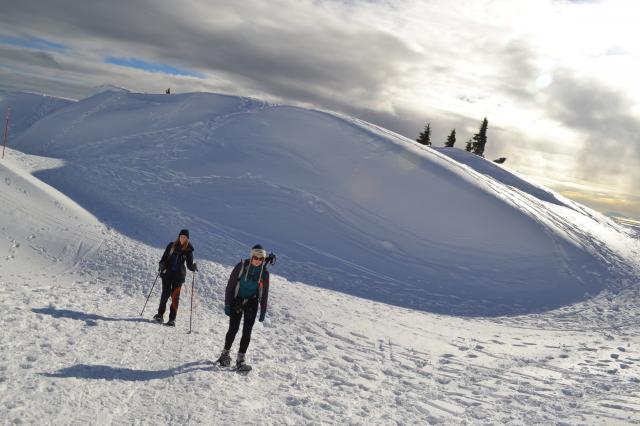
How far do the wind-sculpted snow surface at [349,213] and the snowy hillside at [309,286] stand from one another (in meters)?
0.11

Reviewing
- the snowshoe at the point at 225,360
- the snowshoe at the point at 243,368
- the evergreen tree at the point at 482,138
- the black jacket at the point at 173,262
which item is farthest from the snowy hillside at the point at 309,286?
the evergreen tree at the point at 482,138

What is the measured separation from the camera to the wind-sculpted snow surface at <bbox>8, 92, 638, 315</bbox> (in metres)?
16.1

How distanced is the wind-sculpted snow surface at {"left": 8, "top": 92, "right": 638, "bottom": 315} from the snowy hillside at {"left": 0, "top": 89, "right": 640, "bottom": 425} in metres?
0.11

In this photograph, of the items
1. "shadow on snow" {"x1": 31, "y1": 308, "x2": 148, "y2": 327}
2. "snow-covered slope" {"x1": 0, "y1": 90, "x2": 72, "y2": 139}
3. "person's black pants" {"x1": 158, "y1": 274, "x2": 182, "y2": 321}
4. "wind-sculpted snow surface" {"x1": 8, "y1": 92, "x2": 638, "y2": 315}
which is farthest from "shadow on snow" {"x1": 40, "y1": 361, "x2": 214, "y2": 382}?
"snow-covered slope" {"x1": 0, "y1": 90, "x2": 72, "y2": 139}

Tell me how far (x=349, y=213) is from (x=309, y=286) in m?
6.52

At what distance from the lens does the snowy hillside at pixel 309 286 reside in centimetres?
651

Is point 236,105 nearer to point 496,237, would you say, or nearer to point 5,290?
point 496,237

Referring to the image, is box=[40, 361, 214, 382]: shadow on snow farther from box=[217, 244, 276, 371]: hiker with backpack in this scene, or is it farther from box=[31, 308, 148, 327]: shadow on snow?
box=[31, 308, 148, 327]: shadow on snow

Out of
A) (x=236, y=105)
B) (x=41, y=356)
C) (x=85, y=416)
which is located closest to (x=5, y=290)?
(x=41, y=356)

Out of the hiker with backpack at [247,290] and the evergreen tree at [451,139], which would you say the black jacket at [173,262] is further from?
the evergreen tree at [451,139]

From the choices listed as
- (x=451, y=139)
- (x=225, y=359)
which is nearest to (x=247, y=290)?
(x=225, y=359)

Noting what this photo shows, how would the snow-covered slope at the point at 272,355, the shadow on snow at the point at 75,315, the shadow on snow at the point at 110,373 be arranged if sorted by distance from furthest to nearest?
the shadow on snow at the point at 75,315, the shadow on snow at the point at 110,373, the snow-covered slope at the point at 272,355

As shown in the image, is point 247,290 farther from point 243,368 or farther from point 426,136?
point 426,136

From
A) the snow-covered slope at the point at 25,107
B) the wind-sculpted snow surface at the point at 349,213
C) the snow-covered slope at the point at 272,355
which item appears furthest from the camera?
the snow-covered slope at the point at 25,107
